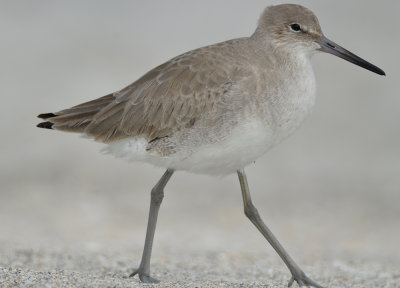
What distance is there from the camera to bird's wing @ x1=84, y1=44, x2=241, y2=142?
7.98 m

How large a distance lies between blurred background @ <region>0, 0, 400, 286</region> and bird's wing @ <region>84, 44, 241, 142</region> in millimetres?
2530

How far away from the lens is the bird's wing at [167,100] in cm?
798

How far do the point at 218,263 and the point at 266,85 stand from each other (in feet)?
10.4

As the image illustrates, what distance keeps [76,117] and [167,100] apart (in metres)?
1.10

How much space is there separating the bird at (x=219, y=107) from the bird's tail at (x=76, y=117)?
1 cm

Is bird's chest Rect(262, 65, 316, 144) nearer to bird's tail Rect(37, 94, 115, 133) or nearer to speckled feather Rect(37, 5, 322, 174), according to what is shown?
speckled feather Rect(37, 5, 322, 174)

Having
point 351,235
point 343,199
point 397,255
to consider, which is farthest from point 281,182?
point 397,255

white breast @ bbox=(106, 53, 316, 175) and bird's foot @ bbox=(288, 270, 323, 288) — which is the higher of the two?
white breast @ bbox=(106, 53, 316, 175)

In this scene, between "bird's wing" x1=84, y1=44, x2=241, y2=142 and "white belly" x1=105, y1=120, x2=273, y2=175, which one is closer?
"white belly" x1=105, y1=120, x2=273, y2=175

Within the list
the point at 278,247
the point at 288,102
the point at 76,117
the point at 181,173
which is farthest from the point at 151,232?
the point at 181,173

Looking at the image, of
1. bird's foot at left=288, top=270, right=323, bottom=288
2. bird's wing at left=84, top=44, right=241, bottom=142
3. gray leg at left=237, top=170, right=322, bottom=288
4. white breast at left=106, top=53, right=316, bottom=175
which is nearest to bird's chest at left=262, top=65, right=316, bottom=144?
white breast at left=106, top=53, right=316, bottom=175

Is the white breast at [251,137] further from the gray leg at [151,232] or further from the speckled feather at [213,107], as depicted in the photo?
the gray leg at [151,232]

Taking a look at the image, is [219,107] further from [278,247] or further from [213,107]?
[278,247]

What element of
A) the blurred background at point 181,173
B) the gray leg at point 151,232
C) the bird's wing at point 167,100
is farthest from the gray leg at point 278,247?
the blurred background at point 181,173
